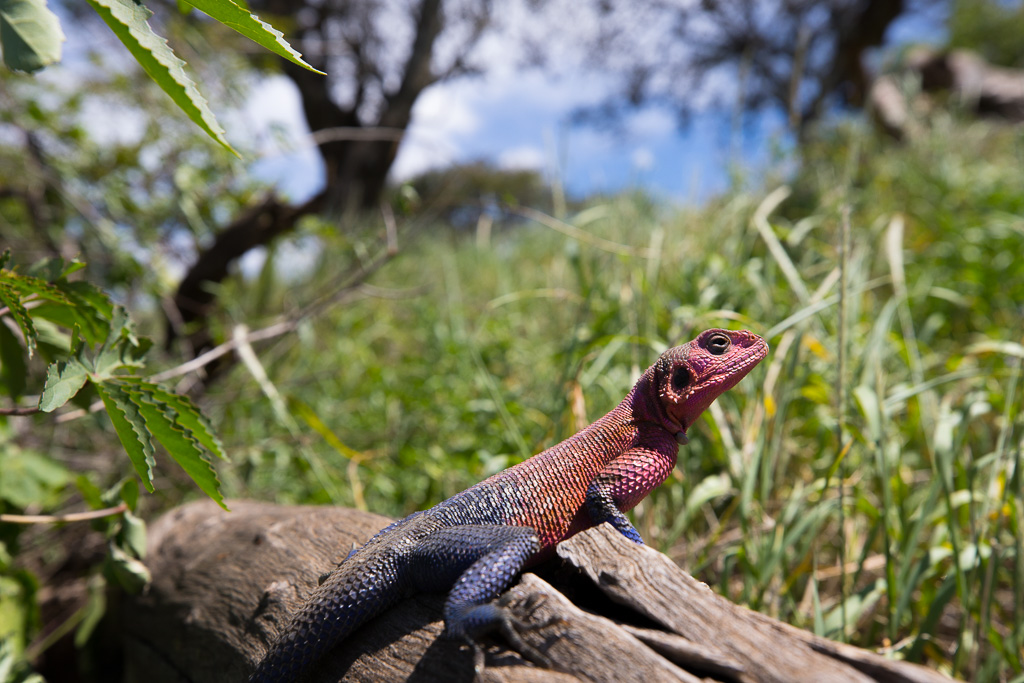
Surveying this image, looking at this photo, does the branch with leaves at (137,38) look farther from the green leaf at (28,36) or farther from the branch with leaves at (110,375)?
the branch with leaves at (110,375)

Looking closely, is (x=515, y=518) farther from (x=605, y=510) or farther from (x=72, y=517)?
(x=72, y=517)

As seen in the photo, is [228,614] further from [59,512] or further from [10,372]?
[59,512]

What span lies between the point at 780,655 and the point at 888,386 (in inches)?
103

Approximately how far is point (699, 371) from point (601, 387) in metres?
1.28

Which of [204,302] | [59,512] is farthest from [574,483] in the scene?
[204,302]

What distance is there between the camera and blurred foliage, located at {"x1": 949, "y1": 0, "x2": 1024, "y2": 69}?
82.0 ft

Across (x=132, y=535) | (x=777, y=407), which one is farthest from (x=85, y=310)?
(x=777, y=407)

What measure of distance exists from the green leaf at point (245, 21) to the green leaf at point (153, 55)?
82 millimetres

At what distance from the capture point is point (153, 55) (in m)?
0.86

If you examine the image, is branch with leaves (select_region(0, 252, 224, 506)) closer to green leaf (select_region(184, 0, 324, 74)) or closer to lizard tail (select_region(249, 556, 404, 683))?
lizard tail (select_region(249, 556, 404, 683))

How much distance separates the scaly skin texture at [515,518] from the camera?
1.41 metres

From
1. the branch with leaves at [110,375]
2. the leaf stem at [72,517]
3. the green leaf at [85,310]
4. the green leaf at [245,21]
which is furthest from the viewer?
the leaf stem at [72,517]

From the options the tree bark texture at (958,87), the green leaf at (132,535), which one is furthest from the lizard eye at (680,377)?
the tree bark texture at (958,87)

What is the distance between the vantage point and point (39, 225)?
403 centimetres
